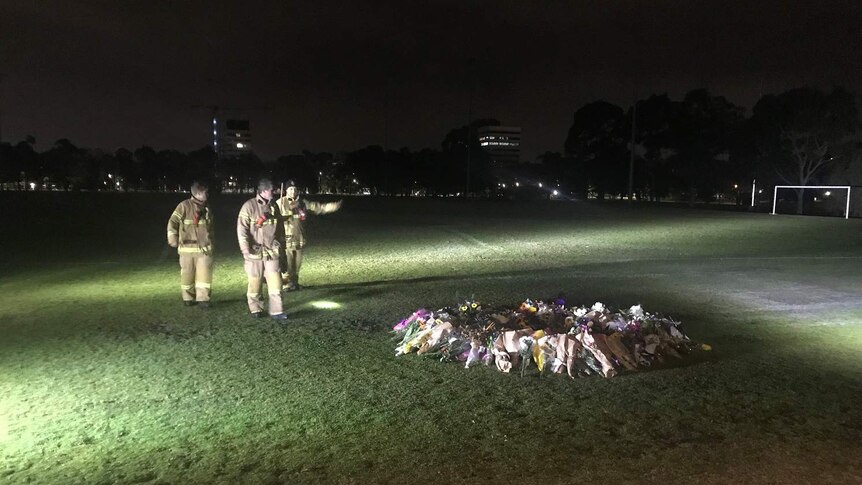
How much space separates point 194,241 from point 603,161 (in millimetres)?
70689

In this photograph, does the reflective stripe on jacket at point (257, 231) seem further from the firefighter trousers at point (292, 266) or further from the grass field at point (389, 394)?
the firefighter trousers at point (292, 266)

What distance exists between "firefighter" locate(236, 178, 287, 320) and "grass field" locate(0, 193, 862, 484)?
1.59 ft

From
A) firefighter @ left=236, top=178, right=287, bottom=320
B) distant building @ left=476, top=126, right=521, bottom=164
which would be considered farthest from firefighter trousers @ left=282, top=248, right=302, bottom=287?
distant building @ left=476, top=126, right=521, bottom=164

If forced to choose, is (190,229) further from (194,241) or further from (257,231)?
(257,231)

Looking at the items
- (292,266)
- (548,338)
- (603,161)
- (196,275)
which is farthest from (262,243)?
(603,161)

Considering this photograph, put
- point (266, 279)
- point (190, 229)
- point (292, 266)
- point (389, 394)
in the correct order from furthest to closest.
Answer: point (292, 266) < point (190, 229) < point (266, 279) < point (389, 394)

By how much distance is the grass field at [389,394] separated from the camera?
14.0 feet

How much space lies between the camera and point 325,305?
9930 mm

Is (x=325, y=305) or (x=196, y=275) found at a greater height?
(x=196, y=275)

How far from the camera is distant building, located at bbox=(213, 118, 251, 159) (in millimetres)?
158800

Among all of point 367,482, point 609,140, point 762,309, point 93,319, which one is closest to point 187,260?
point 93,319

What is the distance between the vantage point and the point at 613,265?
49.4 feet

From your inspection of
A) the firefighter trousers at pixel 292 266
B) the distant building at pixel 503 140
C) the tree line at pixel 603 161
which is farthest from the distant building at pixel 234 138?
the firefighter trousers at pixel 292 266

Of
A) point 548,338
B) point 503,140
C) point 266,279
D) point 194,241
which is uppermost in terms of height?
point 503,140
